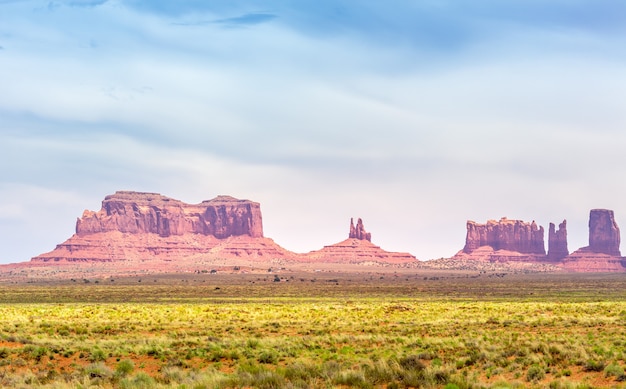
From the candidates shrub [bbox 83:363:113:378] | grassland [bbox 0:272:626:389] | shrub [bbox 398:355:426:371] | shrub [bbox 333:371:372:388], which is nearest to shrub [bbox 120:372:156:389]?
grassland [bbox 0:272:626:389]

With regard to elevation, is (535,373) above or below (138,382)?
below

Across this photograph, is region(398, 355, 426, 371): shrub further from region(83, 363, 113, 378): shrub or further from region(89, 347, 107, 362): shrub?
region(89, 347, 107, 362): shrub

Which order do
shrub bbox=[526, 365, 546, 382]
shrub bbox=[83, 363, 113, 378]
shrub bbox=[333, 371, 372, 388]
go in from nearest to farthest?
shrub bbox=[333, 371, 372, 388], shrub bbox=[526, 365, 546, 382], shrub bbox=[83, 363, 113, 378]

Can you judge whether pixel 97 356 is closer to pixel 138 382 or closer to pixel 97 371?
pixel 97 371

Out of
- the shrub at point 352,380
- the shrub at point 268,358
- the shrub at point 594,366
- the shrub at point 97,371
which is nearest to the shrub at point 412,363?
the shrub at point 352,380

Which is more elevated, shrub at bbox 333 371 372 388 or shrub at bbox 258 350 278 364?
shrub at bbox 333 371 372 388

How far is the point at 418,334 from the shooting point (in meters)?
33.7

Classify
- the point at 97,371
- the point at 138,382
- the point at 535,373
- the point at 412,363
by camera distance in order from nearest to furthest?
the point at 138,382, the point at 535,373, the point at 97,371, the point at 412,363

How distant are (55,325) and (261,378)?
23530 mm

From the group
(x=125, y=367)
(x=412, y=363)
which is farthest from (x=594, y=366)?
(x=125, y=367)

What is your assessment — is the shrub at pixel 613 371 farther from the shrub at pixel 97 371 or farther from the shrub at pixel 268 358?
the shrub at pixel 97 371

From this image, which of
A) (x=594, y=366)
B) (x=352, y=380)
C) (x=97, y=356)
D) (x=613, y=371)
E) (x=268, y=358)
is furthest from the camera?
(x=97, y=356)

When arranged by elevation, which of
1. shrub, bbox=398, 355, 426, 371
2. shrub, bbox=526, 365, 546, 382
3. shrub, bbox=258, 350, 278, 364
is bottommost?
shrub, bbox=526, 365, 546, 382

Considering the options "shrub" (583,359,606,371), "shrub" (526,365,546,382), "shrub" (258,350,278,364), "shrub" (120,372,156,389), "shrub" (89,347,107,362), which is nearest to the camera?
"shrub" (120,372,156,389)
